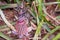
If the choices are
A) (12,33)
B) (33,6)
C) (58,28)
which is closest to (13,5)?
(33,6)

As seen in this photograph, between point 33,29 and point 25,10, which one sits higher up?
point 25,10

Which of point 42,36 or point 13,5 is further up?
point 13,5

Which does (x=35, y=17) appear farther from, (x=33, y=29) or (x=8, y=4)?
(x=8, y=4)

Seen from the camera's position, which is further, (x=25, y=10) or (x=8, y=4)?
(x=8, y=4)

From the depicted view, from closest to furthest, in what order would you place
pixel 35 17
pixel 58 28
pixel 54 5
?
pixel 58 28 < pixel 35 17 < pixel 54 5

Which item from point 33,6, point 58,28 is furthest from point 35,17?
point 58,28

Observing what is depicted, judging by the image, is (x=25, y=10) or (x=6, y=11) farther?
(x=6, y=11)

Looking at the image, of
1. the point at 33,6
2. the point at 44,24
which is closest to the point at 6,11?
the point at 33,6

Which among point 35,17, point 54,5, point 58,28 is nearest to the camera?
point 58,28

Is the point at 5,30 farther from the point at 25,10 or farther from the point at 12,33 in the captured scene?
the point at 25,10
